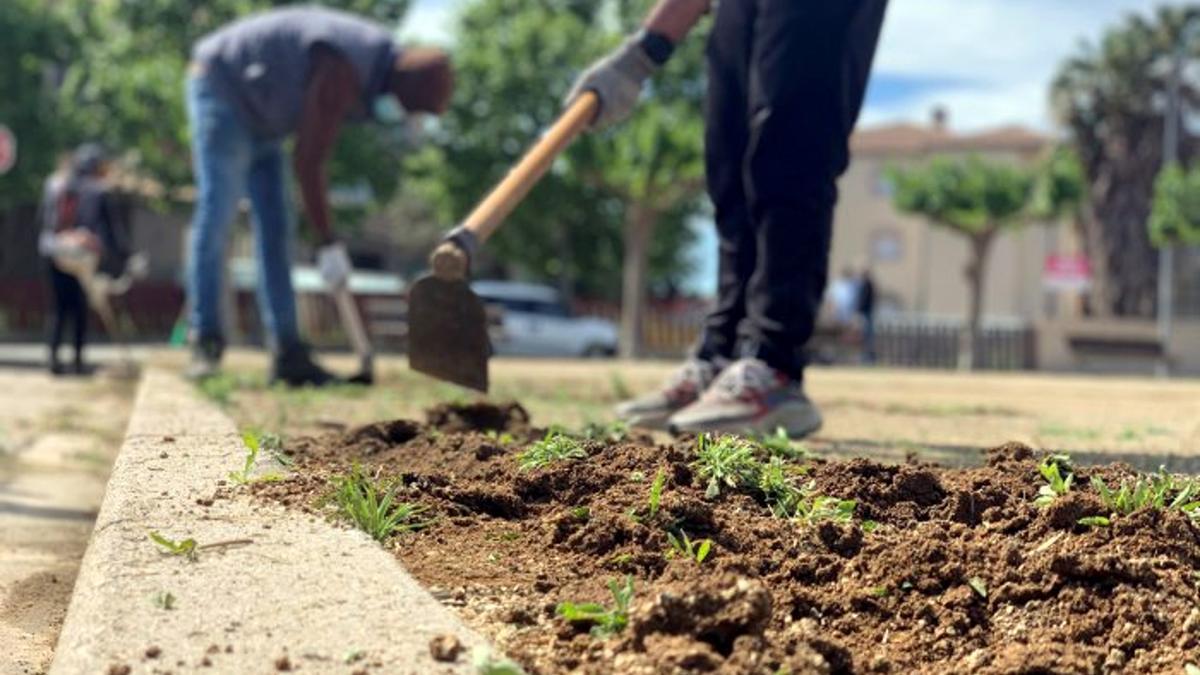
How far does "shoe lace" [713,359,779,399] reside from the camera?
12.9 ft

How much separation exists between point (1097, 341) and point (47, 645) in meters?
23.7

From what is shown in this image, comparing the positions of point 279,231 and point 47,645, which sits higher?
point 279,231

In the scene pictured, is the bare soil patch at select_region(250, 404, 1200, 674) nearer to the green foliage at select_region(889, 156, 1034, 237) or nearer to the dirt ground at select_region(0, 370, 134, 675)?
the dirt ground at select_region(0, 370, 134, 675)

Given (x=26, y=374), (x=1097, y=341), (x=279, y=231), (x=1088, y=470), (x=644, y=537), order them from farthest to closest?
(x=1097, y=341), (x=26, y=374), (x=279, y=231), (x=1088, y=470), (x=644, y=537)

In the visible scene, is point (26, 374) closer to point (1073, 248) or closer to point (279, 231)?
point (279, 231)

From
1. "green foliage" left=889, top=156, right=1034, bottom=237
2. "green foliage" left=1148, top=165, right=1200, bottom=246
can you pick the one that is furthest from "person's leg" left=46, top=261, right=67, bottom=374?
"green foliage" left=1148, top=165, right=1200, bottom=246

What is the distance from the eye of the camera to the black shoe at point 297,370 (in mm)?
6457

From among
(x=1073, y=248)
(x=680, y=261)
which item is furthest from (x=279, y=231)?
(x=1073, y=248)

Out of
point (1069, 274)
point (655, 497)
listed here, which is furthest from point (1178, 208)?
point (655, 497)

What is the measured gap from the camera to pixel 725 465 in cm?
250

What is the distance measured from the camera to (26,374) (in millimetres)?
12180

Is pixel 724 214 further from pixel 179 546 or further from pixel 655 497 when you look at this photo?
pixel 179 546

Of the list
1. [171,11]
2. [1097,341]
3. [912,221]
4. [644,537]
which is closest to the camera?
[644,537]

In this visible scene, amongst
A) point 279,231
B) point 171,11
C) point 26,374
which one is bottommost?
point 26,374
